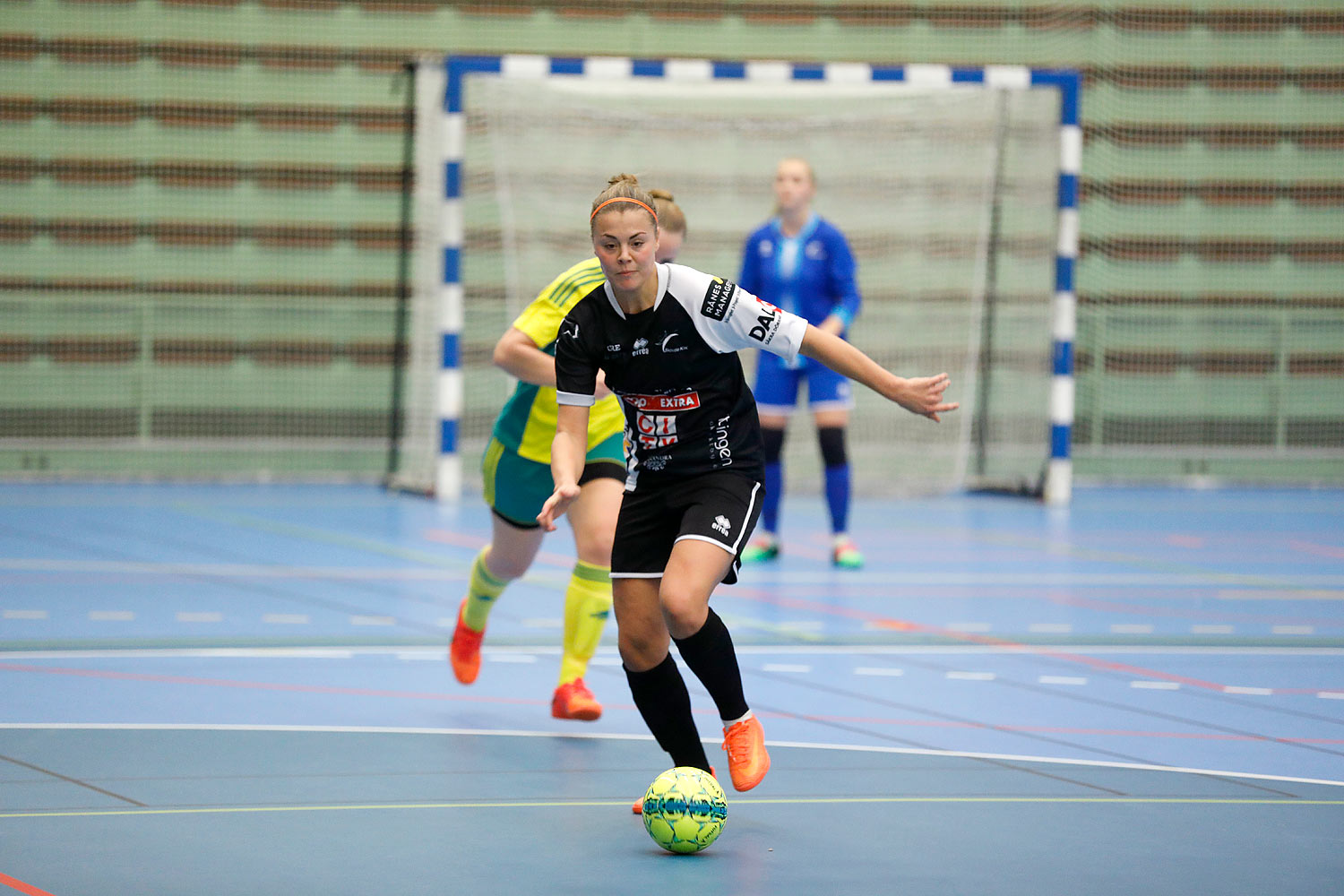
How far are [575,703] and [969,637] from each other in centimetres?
227

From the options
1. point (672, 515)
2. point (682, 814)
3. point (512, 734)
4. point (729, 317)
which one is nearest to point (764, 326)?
point (729, 317)

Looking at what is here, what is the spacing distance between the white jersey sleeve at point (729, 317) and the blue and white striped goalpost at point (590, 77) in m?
7.39

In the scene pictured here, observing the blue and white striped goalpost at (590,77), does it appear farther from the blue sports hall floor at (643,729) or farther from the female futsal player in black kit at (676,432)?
the female futsal player in black kit at (676,432)

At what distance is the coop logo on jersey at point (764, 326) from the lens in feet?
12.6

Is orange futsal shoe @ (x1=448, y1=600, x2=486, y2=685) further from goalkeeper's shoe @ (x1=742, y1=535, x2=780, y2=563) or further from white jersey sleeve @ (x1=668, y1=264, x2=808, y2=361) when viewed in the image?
goalkeeper's shoe @ (x1=742, y1=535, x2=780, y2=563)

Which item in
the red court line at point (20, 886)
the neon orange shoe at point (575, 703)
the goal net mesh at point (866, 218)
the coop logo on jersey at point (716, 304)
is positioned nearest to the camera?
the red court line at point (20, 886)

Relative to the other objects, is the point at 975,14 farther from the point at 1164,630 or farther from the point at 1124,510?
the point at 1164,630

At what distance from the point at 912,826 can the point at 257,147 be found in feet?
35.7

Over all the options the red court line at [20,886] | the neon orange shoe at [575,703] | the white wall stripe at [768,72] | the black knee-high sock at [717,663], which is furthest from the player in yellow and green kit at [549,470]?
the white wall stripe at [768,72]

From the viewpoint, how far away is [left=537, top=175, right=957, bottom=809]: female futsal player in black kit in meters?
3.75

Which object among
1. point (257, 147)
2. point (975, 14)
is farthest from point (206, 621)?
point (975, 14)

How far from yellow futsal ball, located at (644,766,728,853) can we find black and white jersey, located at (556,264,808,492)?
2.49 ft

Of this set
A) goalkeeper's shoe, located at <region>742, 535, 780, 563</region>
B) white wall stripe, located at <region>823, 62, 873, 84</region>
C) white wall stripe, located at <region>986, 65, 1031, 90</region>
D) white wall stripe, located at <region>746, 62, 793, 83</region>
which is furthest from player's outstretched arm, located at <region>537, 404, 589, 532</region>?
white wall stripe, located at <region>986, 65, 1031, 90</region>

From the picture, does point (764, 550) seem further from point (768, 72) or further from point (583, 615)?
point (768, 72)
